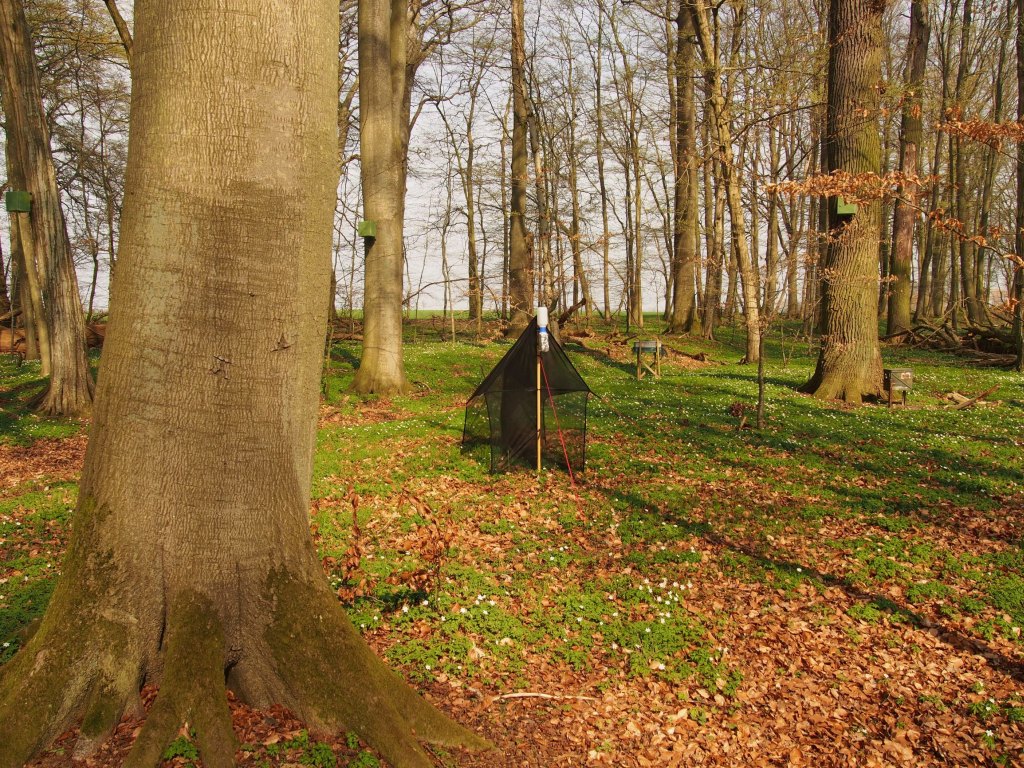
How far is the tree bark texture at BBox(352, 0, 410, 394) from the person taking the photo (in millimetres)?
12688

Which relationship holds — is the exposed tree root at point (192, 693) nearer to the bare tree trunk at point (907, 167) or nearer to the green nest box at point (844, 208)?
the green nest box at point (844, 208)

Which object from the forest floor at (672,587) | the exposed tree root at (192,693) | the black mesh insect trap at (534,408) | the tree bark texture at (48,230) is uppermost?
the tree bark texture at (48,230)

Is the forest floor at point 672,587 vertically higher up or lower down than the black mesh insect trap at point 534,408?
lower down

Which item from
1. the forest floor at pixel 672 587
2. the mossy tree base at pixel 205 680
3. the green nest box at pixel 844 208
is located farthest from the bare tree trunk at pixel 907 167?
the mossy tree base at pixel 205 680

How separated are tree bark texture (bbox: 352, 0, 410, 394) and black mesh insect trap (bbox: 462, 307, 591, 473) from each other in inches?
187

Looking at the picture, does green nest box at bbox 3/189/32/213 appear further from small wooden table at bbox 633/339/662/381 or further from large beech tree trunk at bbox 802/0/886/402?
large beech tree trunk at bbox 802/0/886/402

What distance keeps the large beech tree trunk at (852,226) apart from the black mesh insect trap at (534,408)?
637 cm

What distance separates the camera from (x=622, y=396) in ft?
42.8

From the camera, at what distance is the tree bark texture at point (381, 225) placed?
41.6ft

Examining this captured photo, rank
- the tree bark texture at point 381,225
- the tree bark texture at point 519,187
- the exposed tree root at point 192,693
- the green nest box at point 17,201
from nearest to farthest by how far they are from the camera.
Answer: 1. the exposed tree root at point 192,693
2. the green nest box at point 17,201
3. the tree bark texture at point 381,225
4. the tree bark texture at point 519,187

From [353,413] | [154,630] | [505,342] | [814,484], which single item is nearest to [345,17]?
[505,342]

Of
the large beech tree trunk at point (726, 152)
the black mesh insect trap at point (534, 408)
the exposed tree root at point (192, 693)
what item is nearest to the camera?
the exposed tree root at point (192, 693)

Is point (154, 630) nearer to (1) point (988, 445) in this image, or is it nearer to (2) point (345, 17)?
(1) point (988, 445)

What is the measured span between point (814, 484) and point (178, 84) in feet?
24.5
